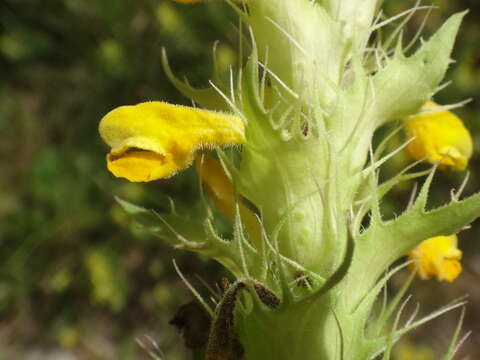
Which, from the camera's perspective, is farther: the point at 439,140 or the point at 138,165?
the point at 439,140

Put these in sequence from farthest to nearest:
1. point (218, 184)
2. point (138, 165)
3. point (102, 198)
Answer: point (102, 198)
point (218, 184)
point (138, 165)

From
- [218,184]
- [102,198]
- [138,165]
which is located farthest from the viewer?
[102,198]

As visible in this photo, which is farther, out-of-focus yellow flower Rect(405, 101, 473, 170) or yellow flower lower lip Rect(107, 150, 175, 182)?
out-of-focus yellow flower Rect(405, 101, 473, 170)

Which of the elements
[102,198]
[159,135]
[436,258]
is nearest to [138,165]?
[159,135]

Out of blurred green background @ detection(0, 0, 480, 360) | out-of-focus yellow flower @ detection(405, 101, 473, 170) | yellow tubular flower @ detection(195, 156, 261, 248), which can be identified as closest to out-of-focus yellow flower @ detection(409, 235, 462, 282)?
out-of-focus yellow flower @ detection(405, 101, 473, 170)

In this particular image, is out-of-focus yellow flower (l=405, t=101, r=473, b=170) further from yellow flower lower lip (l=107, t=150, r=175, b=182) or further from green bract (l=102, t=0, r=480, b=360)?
yellow flower lower lip (l=107, t=150, r=175, b=182)

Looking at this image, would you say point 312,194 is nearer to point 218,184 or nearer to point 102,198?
point 218,184

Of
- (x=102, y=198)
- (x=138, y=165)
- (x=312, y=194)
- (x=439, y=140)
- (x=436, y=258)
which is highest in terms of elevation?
(x=138, y=165)
